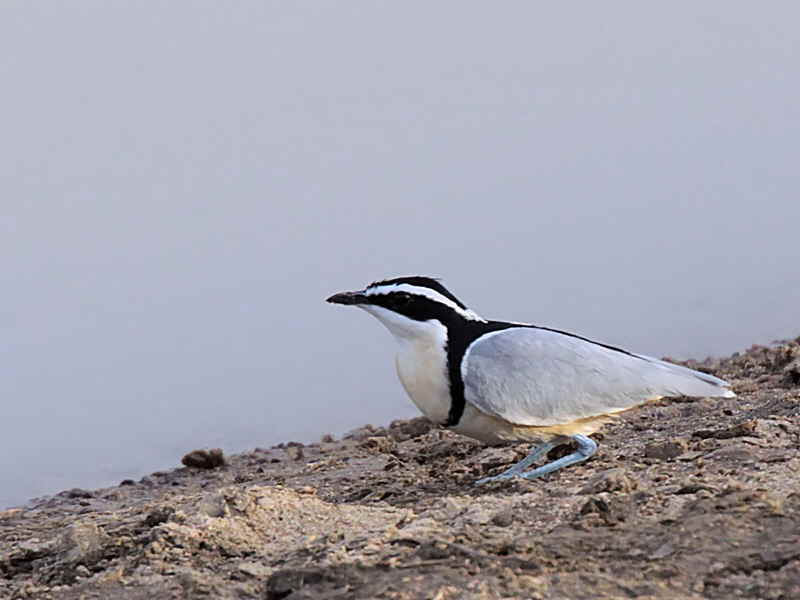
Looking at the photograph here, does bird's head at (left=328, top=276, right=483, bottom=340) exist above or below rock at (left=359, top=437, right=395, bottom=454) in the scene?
above

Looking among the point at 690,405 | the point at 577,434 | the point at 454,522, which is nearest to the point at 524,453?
the point at 577,434

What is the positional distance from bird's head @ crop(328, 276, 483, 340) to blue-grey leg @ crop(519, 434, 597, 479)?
0.74 m

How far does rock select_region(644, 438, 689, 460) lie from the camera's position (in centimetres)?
576

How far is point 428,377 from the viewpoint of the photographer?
19.5ft

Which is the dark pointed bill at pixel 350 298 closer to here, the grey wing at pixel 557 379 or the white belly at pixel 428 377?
the white belly at pixel 428 377

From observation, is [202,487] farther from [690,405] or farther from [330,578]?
[330,578]

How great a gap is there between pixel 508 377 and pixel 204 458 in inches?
→ 108

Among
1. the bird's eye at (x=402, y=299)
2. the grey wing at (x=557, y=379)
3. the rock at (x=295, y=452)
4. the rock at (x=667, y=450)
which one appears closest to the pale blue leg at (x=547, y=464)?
the grey wing at (x=557, y=379)

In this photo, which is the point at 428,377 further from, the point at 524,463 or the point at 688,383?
the point at 688,383

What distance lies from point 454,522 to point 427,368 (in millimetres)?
1229

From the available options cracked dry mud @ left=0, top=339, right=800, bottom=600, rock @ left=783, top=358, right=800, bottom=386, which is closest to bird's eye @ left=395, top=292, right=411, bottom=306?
cracked dry mud @ left=0, top=339, right=800, bottom=600

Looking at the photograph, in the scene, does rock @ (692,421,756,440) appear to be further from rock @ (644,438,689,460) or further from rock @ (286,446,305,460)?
rock @ (286,446,305,460)

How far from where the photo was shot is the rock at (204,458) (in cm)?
801

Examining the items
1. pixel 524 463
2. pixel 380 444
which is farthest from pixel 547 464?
pixel 380 444
